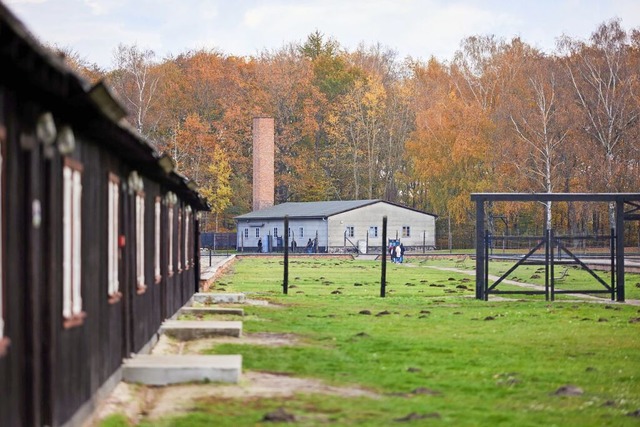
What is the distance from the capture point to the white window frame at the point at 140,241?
15.1 m

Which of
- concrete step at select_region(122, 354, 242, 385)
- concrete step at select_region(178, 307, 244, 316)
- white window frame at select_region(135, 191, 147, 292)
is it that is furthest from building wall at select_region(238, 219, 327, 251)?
concrete step at select_region(122, 354, 242, 385)

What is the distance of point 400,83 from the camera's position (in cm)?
10362

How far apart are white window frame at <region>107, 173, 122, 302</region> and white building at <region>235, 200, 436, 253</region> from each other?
6798 cm

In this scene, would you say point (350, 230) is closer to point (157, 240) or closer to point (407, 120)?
point (407, 120)

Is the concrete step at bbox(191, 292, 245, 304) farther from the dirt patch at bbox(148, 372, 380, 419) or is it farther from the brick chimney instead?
the brick chimney

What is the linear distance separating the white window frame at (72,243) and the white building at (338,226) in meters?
70.7

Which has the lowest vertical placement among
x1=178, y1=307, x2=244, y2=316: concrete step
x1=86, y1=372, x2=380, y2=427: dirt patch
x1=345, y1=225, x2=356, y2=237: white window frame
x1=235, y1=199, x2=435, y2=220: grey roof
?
x1=86, y1=372, x2=380, y2=427: dirt patch

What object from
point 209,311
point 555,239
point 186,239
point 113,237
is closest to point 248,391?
point 113,237

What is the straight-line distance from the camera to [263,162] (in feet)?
292

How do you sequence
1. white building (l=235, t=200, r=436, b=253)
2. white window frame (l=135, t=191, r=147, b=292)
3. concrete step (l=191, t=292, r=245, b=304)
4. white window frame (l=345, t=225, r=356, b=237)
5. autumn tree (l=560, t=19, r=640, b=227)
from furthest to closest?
white window frame (l=345, t=225, r=356, b=237) < white building (l=235, t=200, r=436, b=253) < autumn tree (l=560, t=19, r=640, b=227) < concrete step (l=191, t=292, r=245, b=304) < white window frame (l=135, t=191, r=147, b=292)

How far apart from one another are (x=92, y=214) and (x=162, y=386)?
2.49 metres

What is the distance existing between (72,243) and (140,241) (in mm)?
5923

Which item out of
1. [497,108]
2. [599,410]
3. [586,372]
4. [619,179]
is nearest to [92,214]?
[599,410]

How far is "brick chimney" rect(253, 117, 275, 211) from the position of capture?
287ft
